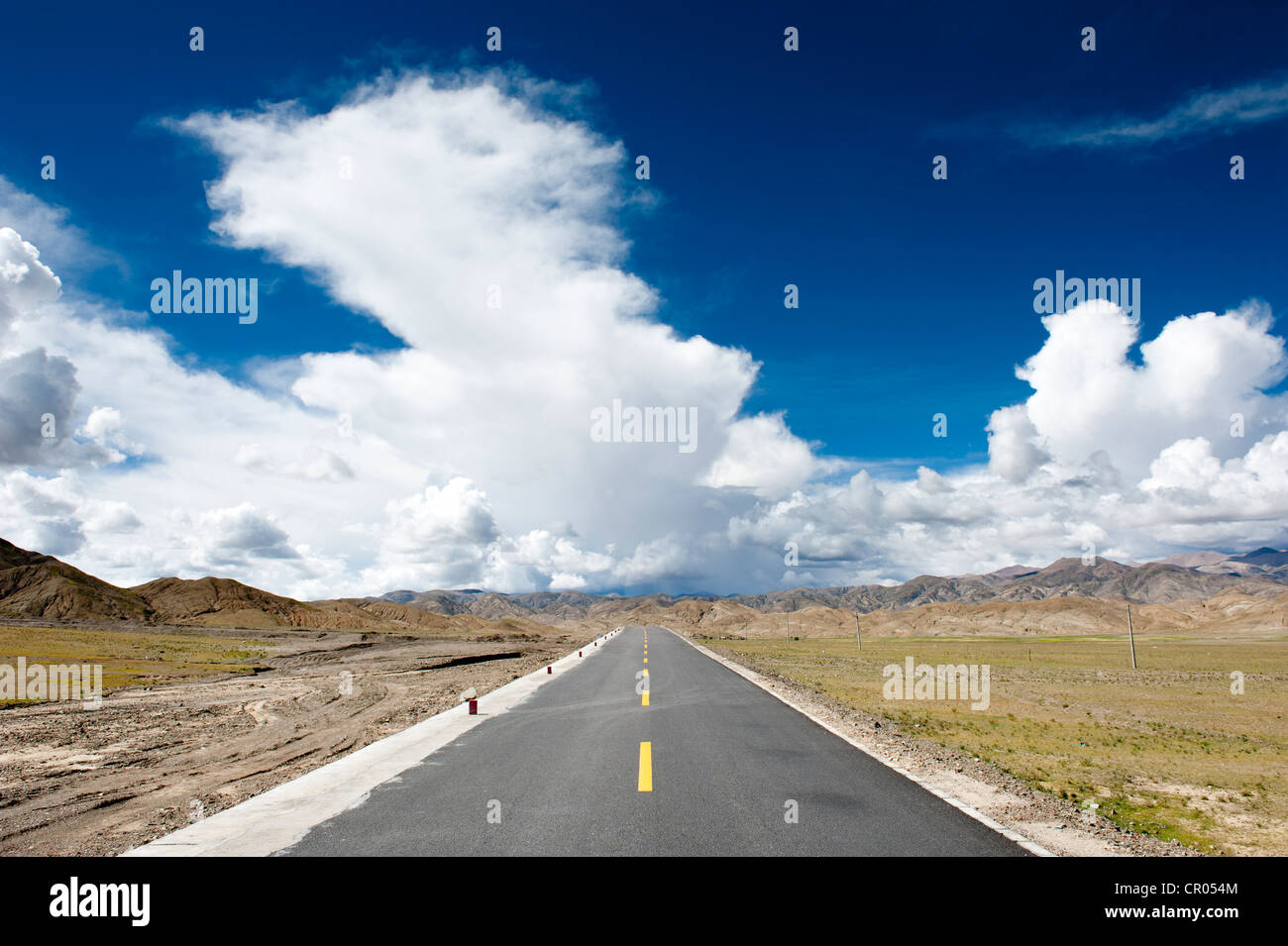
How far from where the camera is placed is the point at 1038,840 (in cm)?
658

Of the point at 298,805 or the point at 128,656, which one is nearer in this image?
the point at 298,805

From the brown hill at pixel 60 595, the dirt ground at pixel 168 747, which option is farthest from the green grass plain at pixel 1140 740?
the brown hill at pixel 60 595

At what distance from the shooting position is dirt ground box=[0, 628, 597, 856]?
8.07m

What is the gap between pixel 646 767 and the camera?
31.3 ft

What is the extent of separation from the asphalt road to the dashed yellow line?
42 mm

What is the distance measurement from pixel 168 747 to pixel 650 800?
38.4 ft

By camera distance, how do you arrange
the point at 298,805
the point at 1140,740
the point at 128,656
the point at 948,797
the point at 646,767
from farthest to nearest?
the point at 128,656, the point at 1140,740, the point at 646,767, the point at 948,797, the point at 298,805

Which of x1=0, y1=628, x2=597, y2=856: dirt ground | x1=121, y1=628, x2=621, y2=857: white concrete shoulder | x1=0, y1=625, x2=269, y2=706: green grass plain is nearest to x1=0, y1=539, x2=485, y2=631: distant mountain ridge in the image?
x1=0, y1=625, x2=269, y2=706: green grass plain

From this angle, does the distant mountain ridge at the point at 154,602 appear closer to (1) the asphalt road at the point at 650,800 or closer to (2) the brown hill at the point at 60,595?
(2) the brown hill at the point at 60,595

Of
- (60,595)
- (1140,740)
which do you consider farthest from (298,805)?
(60,595)

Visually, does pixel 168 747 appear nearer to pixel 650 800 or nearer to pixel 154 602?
pixel 650 800

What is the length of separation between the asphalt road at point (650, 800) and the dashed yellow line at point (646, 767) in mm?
42
